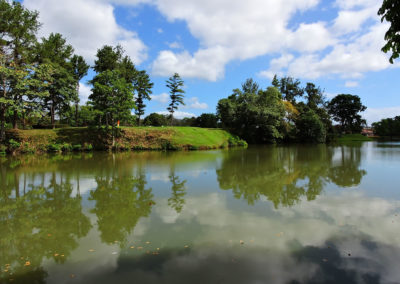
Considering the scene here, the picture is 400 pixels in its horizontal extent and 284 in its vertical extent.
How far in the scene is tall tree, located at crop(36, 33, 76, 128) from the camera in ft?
Answer: 103

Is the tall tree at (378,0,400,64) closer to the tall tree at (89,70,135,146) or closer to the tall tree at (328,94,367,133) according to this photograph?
the tall tree at (89,70,135,146)

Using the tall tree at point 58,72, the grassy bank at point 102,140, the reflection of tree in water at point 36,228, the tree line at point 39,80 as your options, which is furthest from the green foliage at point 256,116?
the reflection of tree in water at point 36,228

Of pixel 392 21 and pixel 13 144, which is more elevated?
pixel 392 21

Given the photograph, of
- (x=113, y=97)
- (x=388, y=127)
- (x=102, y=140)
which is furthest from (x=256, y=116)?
(x=388, y=127)

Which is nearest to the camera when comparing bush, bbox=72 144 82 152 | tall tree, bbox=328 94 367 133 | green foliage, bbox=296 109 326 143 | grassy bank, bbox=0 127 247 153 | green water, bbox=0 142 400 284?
green water, bbox=0 142 400 284

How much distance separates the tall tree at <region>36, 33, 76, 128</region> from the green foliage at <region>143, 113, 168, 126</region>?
29.6 meters

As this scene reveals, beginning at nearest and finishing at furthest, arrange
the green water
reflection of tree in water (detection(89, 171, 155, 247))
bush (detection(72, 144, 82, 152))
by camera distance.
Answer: the green water, reflection of tree in water (detection(89, 171, 155, 247)), bush (detection(72, 144, 82, 152))

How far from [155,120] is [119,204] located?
196 ft

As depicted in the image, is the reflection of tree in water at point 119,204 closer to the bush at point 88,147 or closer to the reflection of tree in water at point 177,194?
the reflection of tree in water at point 177,194

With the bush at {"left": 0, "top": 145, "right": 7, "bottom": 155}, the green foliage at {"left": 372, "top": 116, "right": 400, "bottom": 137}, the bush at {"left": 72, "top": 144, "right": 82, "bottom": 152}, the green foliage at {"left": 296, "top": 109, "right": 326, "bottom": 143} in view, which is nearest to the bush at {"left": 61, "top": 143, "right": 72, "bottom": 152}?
the bush at {"left": 72, "top": 144, "right": 82, "bottom": 152}

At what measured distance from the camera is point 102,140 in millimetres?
31438

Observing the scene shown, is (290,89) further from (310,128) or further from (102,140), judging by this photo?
(102,140)

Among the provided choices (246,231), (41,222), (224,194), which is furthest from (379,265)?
(41,222)

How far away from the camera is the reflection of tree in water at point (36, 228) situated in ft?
13.9
